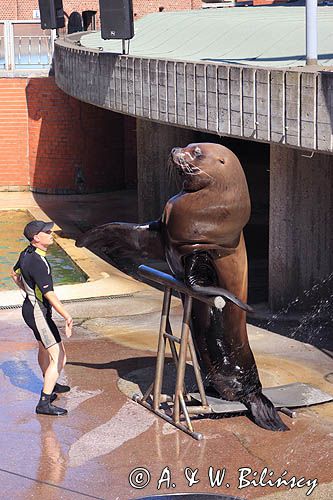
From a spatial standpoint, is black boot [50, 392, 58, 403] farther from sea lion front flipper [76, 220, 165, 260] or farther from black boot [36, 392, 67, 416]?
sea lion front flipper [76, 220, 165, 260]

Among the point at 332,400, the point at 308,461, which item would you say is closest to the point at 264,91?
the point at 332,400

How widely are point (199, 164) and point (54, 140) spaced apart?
1701 cm

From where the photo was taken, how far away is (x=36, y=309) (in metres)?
9.82

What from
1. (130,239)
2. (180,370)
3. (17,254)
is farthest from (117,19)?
(180,370)

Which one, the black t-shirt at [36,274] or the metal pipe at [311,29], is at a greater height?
the metal pipe at [311,29]

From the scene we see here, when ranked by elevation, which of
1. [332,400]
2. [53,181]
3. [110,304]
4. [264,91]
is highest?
[264,91]

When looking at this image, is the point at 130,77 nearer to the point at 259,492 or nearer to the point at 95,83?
the point at 95,83

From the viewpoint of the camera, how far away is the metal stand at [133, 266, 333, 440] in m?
9.53

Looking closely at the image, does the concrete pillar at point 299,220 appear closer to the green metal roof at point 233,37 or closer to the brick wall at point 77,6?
the green metal roof at point 233,37

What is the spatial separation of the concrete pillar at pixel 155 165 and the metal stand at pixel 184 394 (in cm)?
1000

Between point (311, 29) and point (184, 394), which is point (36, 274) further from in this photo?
point (311, 29)

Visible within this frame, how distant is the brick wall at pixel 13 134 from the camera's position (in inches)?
1016

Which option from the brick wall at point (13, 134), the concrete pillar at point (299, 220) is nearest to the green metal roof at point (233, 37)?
the concrete pillar at point (299, 220)

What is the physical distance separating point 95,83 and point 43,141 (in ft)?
26.8
